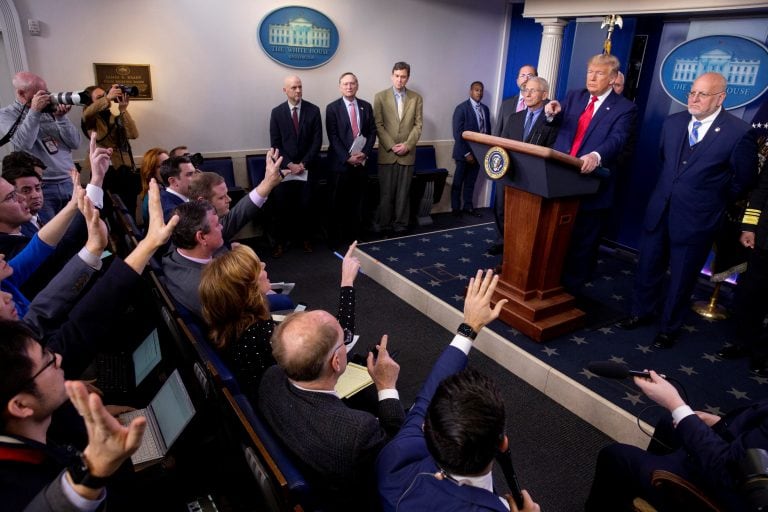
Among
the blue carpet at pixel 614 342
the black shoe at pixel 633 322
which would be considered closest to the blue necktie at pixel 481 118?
the blue carpet at pixel 614 342

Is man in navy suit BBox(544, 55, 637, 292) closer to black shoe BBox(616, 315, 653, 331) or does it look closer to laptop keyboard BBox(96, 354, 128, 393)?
black shoe BBox(616, 315, 653, 331)

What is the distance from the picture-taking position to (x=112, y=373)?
194cm

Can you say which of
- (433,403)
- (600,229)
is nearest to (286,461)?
(433,403)

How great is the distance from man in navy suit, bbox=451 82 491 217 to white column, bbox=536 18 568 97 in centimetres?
118

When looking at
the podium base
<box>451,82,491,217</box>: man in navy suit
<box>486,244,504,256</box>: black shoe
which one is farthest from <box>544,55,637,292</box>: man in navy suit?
<box>451,82,491,217</box>: man in navy suit

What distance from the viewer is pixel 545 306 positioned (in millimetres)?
3193

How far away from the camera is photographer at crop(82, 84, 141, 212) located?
4102 mm

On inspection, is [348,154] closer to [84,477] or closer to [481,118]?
[481,118]

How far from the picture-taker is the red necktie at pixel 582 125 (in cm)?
344

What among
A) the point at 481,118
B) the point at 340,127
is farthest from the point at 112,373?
the point at 481,118

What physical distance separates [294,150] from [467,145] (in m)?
2.29

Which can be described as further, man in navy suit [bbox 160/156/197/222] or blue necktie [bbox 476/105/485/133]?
blue necktie [bbox 476/105/485/133]

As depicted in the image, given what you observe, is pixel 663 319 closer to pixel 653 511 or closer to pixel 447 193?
pixel 653 511

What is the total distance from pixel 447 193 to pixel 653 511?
545 cm
